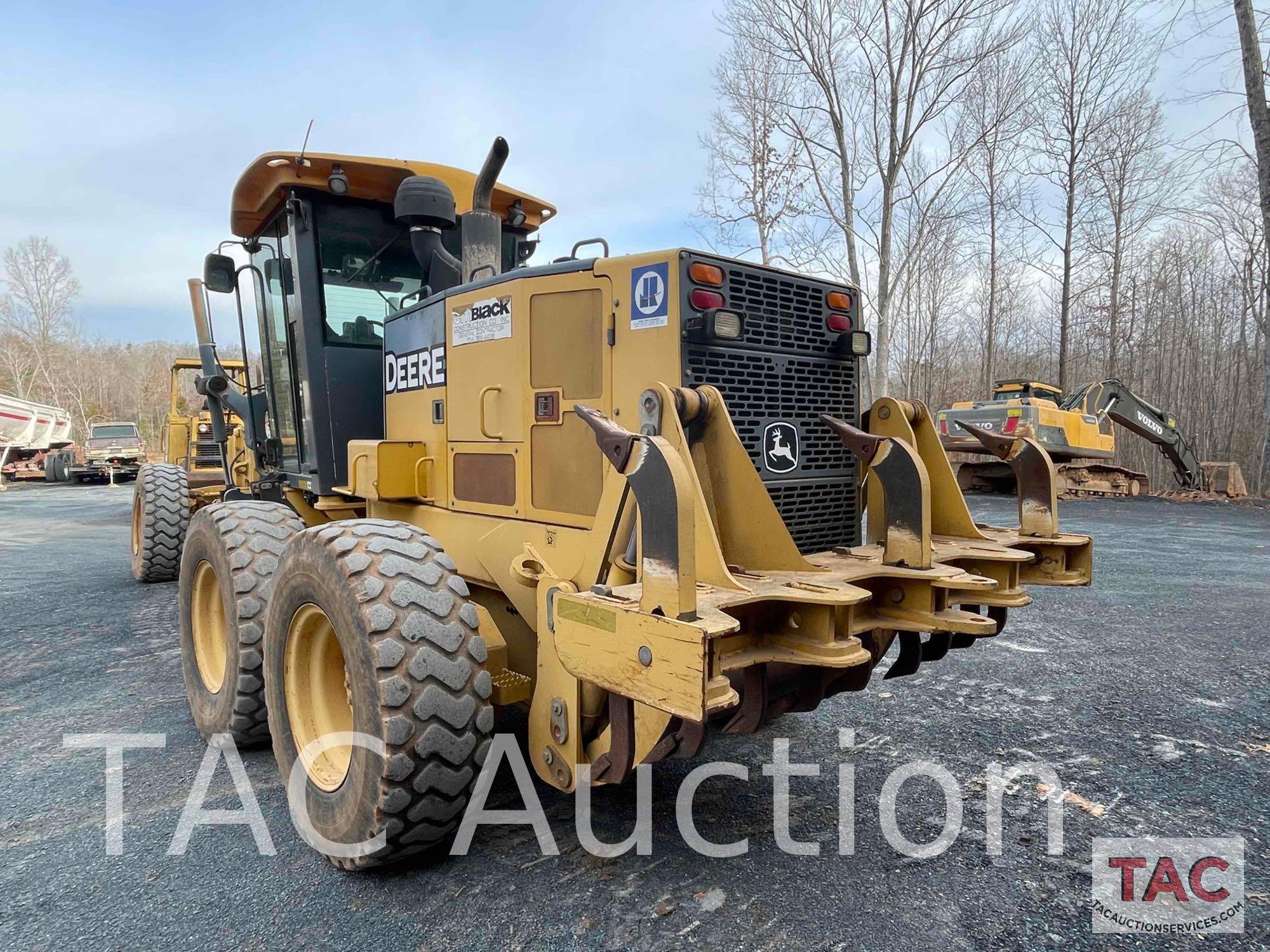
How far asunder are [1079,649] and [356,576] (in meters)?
4.81

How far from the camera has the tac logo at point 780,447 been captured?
2.91 m

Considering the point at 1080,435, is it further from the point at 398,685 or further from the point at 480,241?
the point at 398,685

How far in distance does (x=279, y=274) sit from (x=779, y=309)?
9.89ft

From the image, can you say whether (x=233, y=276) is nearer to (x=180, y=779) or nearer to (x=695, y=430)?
(x=180, y=779)

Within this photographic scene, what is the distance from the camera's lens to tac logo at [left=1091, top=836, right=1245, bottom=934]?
7.38 feet

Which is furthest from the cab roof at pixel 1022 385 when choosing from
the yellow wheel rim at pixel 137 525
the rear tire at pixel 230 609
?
the rear tire at pixel 230 609

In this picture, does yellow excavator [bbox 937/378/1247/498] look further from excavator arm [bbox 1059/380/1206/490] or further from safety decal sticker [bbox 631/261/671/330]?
safety decal sticker [bbox 631/261/671/330]

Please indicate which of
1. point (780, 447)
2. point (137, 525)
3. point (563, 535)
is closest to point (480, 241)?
point (563, 535)

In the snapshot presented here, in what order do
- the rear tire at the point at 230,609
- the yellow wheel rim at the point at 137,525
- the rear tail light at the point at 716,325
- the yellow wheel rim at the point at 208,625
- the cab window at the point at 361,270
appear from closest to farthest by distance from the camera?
the rear tail light at the point at 716,325 → the rear tire at the point at 230,609 → the yellow wheel rim at the point at 208,625 → the cab window at the point at 361,270 → the yellow wheel rim at the point at 137,525

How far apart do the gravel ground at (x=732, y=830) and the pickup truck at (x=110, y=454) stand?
23.3m

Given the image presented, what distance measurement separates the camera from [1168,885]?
244 centimetres

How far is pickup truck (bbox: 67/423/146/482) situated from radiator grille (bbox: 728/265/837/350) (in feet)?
87.4

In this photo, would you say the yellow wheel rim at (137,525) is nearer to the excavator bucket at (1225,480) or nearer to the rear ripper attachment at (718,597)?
the rear ripper attachment at (718,597)

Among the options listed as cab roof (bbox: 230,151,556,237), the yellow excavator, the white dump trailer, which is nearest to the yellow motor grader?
cab roof (bbox: 230,151,556,237)
